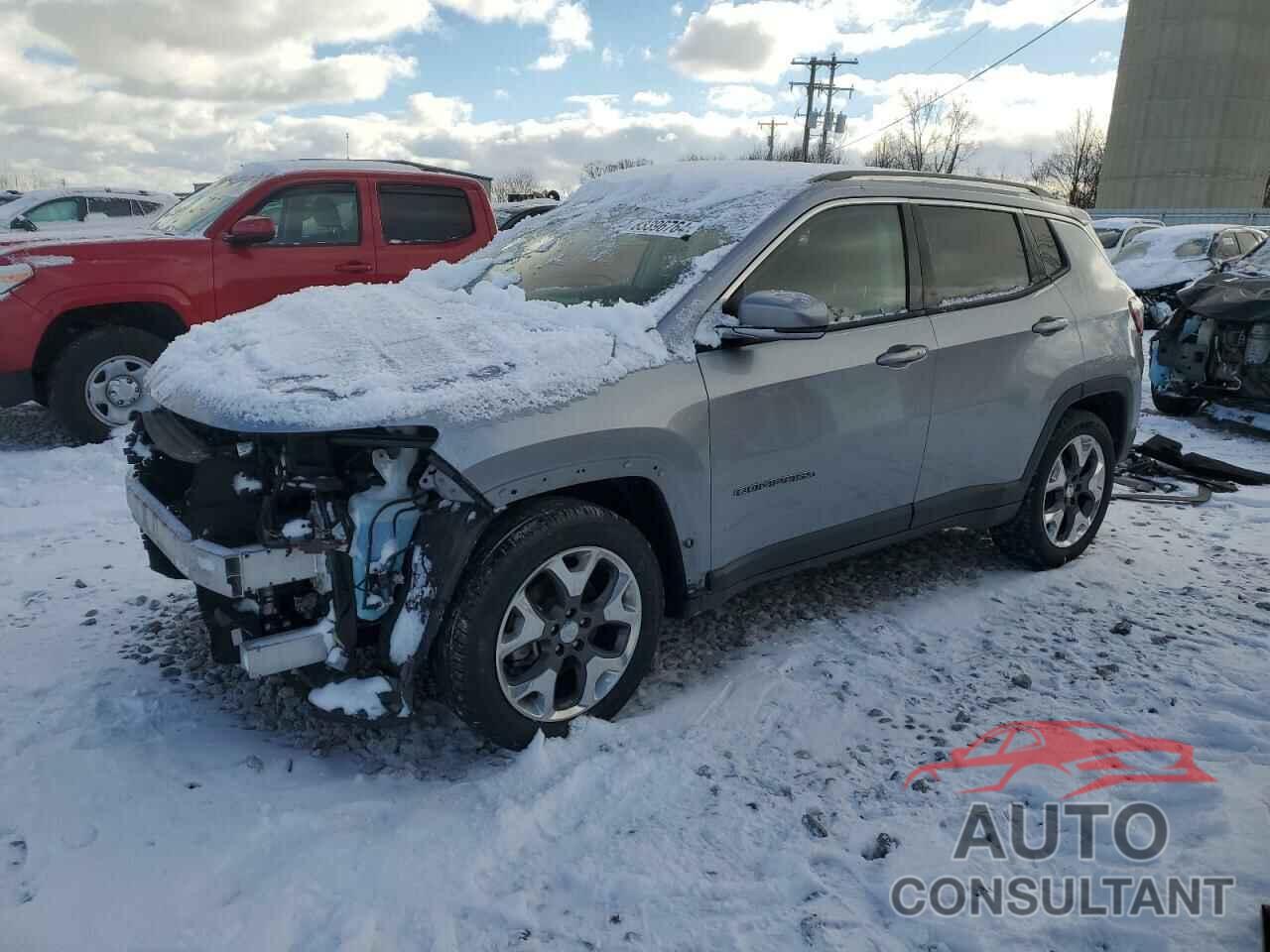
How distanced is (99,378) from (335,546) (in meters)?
5.12

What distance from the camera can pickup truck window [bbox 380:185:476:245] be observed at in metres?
7.62

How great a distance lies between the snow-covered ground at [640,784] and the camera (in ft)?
7.43

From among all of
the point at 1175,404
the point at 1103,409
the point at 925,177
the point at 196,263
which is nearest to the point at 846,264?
the point at 925,177

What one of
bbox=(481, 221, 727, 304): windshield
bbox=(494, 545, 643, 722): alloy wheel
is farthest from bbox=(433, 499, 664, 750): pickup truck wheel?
bbox=(481, 221, 727, 304): windshield

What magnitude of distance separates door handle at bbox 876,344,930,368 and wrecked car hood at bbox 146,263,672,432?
1040mm

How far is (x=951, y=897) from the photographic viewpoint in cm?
234

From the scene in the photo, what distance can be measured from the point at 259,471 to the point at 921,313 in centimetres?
265

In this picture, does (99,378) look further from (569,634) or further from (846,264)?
(846,264)

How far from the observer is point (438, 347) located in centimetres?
294

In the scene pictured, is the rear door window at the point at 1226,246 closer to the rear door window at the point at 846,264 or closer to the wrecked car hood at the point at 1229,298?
the wrecked car hood at the point at 1229,298

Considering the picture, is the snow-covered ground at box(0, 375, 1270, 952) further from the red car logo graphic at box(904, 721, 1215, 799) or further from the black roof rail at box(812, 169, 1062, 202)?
the black roof rail at box(812, 169, 1062, 202)

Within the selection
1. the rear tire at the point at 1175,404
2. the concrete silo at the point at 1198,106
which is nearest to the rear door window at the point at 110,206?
the rear tire at the point at 1175,404

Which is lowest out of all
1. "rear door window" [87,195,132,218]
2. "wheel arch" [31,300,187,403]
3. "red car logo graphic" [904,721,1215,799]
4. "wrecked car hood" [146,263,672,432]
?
"red car logo graphic" [904,721,1215,799]

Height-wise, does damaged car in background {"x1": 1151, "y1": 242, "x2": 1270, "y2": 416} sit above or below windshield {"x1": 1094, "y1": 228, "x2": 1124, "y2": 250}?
below
